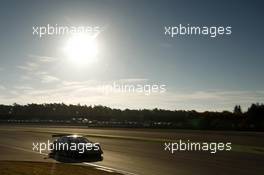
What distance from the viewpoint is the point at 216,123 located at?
8281 cm

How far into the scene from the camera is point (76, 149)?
24.8 meters

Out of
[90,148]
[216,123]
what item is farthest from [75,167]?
[216,123]

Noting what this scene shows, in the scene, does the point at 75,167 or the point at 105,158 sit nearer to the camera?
the point at 75,167

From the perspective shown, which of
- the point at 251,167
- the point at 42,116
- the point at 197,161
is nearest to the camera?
the point at 251,167

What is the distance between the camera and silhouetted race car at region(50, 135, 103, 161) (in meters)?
24.3

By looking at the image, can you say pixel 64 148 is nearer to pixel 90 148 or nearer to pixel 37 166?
pixel 90 148

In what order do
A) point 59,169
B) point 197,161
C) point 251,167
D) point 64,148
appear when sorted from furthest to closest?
point 64,148
point 197,161
point 251,167
point 59,169

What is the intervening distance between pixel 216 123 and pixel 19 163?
64.8 metres

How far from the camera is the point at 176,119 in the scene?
132875 millimetres

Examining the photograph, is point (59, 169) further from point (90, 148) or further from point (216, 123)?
point (216, 123)

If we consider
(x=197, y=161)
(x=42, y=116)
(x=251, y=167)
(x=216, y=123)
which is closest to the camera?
(x=251, y=167)

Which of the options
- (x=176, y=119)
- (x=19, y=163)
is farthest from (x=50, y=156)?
(x=176, y=119)

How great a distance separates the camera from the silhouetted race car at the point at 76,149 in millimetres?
24281

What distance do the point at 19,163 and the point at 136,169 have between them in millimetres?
5581
